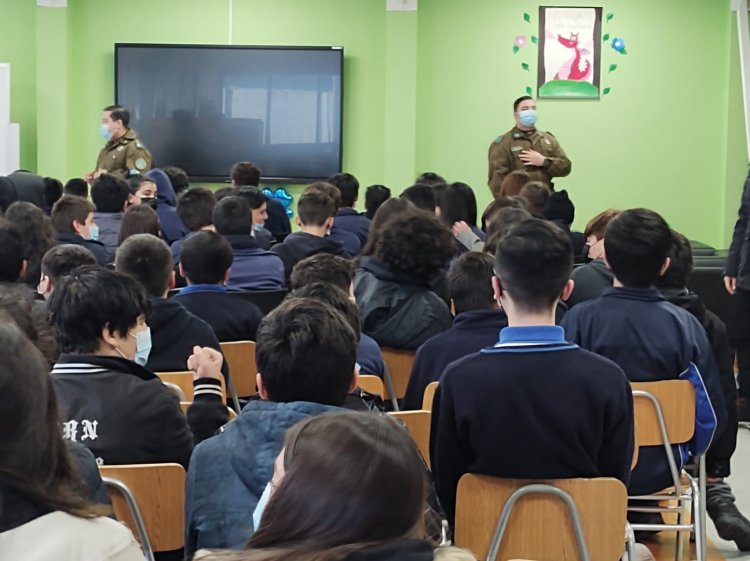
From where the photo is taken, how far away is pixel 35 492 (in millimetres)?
1576

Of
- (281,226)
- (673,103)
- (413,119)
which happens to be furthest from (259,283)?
(673,103)

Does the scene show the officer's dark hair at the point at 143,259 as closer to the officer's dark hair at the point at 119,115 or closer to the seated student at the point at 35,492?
the seated student at the point at 35,492

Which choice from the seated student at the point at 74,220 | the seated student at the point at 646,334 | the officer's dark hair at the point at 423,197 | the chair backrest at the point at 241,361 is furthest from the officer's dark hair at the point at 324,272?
the officer's dark hair at the point at 423,197

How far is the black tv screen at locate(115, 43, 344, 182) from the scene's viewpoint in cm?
1085

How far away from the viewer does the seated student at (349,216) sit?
7.34 m

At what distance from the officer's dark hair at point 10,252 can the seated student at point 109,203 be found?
2558mm

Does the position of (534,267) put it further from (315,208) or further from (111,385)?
(315,208)

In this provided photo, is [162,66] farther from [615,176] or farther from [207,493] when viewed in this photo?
[207,493]

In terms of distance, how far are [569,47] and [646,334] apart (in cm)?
770

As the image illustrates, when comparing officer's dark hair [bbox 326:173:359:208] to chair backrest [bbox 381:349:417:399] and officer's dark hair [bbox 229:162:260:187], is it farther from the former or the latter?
chair backrest [bbox 381:349:417:399]

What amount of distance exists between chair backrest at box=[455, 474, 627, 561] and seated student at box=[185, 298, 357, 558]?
0.45 metres

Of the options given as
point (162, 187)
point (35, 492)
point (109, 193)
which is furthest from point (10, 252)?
point (162, 187)

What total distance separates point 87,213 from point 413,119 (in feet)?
17.2

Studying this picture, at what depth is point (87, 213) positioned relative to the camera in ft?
19.7
